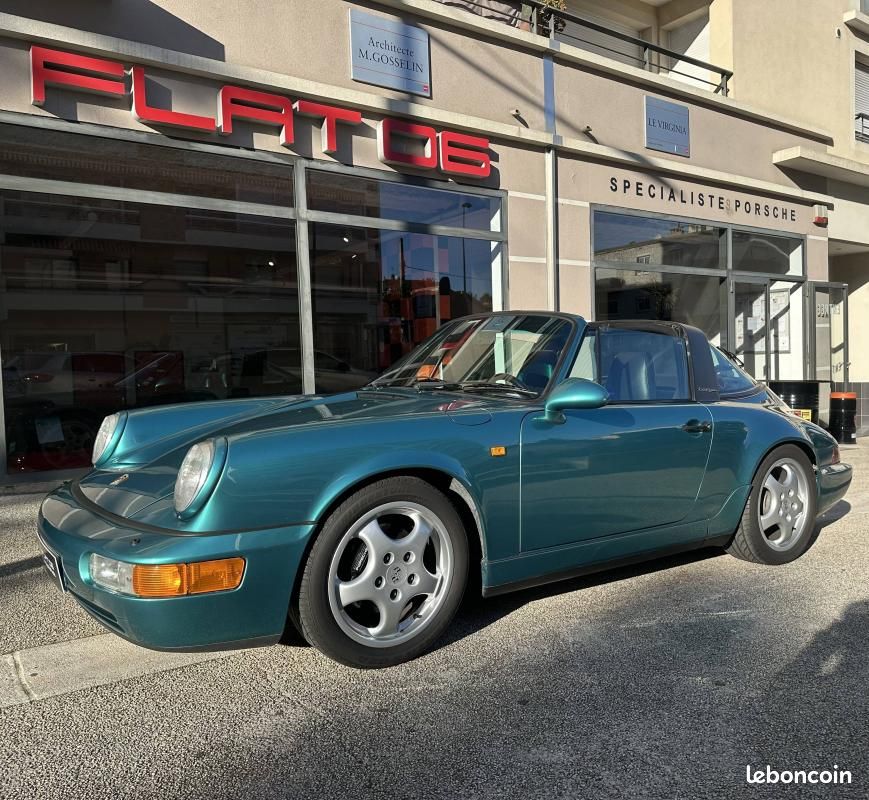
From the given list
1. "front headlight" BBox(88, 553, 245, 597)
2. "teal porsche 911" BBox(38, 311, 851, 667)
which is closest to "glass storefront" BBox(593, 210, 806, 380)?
"teal porsche 911" BBox(38, 311, 851, 667)

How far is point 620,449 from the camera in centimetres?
312

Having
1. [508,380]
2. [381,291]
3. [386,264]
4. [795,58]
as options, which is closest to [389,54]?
[386,264]

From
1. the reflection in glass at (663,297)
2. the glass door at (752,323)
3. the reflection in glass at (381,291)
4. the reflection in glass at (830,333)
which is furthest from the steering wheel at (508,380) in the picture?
the reflection in glass at (830,333)

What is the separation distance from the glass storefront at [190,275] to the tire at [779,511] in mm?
4386

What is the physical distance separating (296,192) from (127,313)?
2.05 m

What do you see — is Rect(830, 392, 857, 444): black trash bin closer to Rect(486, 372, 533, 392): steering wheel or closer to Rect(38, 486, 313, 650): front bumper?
Rect(486, 372, 533, 392): steering wheel

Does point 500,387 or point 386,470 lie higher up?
point 500,387

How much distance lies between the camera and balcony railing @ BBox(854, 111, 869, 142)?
1370 centimetres

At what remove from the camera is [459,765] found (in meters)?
2.00

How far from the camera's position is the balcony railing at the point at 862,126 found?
1370 centimetres

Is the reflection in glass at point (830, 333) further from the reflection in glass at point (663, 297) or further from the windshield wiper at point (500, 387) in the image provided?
the windshield wiper at point (500, 387)

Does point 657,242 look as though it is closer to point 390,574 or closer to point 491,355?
point 491,355

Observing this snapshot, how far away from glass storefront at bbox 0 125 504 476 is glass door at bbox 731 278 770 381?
17.3 ft

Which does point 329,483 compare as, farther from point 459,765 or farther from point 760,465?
point 760,465
